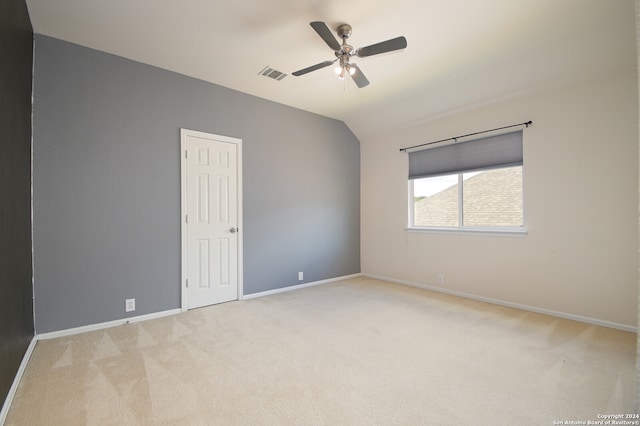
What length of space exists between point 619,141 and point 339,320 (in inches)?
134

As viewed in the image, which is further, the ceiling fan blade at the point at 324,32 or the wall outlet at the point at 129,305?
the wall outlet at the point at 129,305

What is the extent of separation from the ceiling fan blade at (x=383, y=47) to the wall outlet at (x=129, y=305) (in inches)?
134

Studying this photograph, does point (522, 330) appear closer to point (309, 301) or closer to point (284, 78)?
point (309, 301)

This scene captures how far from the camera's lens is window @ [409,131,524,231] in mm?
3744

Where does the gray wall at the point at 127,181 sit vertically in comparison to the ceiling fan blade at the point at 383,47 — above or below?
below

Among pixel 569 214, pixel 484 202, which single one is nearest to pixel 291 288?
pixel 484 202

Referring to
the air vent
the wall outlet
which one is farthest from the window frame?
the wall outlet

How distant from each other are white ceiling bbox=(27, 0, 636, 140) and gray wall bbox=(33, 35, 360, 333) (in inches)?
11.9

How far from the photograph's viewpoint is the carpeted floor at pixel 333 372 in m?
1.73

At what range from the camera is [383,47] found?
2.37m

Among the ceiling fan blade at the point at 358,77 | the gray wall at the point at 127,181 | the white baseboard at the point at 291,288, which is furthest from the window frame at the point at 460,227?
the ceiling fan blade at the point at 358,77

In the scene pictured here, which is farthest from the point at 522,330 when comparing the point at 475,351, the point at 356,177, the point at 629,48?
the point at 356,177

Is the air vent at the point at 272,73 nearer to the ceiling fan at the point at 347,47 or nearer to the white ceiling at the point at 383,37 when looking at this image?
the white ceiling at the point at 383,37

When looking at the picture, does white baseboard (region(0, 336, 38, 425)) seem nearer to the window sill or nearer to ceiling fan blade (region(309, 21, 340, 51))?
ceiling fan blade (region(309, 21, 340, 51))
